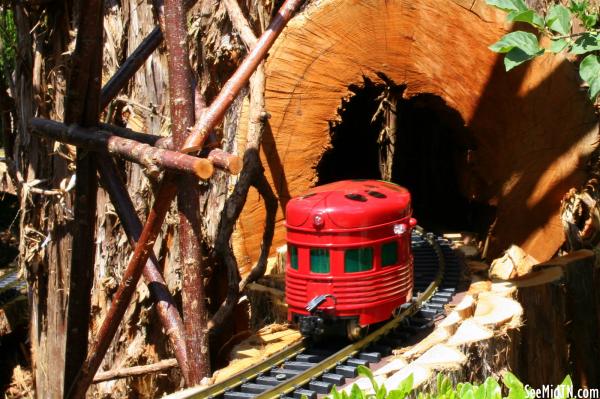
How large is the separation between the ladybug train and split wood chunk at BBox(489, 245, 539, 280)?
2010 millimetres

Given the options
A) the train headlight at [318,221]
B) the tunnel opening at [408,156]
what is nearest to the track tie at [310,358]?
the train headlight at [318,221]

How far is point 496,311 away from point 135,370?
2.77 m

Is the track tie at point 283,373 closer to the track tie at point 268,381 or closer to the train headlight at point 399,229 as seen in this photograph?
the track tie at point 268,381

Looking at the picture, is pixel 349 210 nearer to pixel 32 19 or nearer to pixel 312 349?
pixel 312 349

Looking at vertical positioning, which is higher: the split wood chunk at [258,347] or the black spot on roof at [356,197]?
the black spot on roof at [356,197]

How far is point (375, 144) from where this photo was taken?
38.3 feet

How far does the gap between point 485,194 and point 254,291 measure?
2.44 metres

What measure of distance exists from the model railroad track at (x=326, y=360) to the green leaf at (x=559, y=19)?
2.37 meters

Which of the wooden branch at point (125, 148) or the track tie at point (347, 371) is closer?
the wooden branch at point (125, 148)

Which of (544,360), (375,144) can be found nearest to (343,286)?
(544,360)

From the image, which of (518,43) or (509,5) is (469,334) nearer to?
(518,43)

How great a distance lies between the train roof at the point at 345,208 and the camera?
6.00 metres

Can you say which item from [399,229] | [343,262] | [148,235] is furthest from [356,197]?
[148,235]

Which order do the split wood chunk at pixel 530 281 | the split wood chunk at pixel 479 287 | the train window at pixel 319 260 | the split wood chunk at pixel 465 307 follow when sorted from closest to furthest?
1. the train window at pixel 319 260
2. the split wood chunk at pixel 465 307
3. the split wood chunk at pixel 530 281
4. the split wood chunk at pixel 479 287
